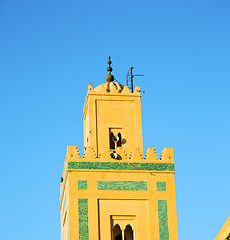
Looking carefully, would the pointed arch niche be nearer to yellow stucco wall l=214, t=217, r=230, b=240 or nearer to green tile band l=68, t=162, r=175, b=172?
green tile band l=68, t=162, r=175, b=172

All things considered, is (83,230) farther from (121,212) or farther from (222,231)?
(222,231)

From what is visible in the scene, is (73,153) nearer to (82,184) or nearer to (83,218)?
(82,184)

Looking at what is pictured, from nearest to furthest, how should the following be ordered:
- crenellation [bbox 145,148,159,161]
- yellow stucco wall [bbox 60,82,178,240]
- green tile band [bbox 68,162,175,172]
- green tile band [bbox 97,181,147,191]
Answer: yellow stucco wall [bbox 60,82,178,240]
green tile band [bbox 97,181,147,191]
green tile band [bbox 68,162,175,172]
crenellation [bbox 145,148,159,161]

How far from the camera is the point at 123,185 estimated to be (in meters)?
24.4

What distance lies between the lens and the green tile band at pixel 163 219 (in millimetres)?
24094

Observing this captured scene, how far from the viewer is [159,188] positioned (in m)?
24.7

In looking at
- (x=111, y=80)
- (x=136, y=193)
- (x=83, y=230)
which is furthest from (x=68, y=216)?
(x=111, y=80)

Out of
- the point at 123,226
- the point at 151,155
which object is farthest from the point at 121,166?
the point at 123,226

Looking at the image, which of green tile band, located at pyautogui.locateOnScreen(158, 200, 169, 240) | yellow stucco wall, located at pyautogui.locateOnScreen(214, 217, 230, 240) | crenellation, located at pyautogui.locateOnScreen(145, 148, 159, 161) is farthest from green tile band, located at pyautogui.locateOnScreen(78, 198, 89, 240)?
yellow stucco wall, located at pyautogui.locateOnScreen(214, 217, 230, 240)

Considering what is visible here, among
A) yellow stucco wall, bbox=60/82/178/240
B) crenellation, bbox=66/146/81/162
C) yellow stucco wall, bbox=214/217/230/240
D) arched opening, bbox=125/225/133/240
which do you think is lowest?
yellow stucco wall, bbox=214/217/230/240

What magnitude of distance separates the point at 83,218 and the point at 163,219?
8.14 ft

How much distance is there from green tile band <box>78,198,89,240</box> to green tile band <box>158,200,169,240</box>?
227cm

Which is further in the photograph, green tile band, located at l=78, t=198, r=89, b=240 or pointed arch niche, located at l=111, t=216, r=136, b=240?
pointed arch niche, located at l=111, t=216, r=136, b=240

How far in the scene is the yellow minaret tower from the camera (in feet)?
78.5
